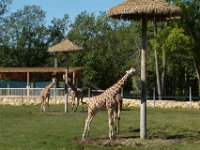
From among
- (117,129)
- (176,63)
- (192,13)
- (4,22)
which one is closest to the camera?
(117,129)

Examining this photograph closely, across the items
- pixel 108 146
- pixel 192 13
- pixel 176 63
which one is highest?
pixel 192 13

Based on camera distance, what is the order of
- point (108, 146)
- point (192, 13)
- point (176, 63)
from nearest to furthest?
point (108, 146), point (192, 13), point (176, 63)

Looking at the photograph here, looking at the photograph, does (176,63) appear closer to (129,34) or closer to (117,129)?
(129,34)

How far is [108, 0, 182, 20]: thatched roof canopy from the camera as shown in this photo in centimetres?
1264

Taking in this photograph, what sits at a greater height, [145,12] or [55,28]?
[55,28]

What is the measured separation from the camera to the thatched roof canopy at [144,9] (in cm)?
1264

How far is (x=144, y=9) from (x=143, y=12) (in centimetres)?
12

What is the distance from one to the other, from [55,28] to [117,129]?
2133 inches

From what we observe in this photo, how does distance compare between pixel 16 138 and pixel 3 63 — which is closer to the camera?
pixel 16 138

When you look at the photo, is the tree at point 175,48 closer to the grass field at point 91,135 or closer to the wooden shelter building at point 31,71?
the wooden shelter building at point 31,71

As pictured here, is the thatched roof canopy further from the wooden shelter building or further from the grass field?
the wooden shelter building

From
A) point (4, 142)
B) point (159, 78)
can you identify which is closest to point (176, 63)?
point (159, 78)

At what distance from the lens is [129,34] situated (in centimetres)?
6212

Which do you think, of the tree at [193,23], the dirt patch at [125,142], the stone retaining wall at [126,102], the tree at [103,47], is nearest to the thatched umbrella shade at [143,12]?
the dirt patch at [125,142]
